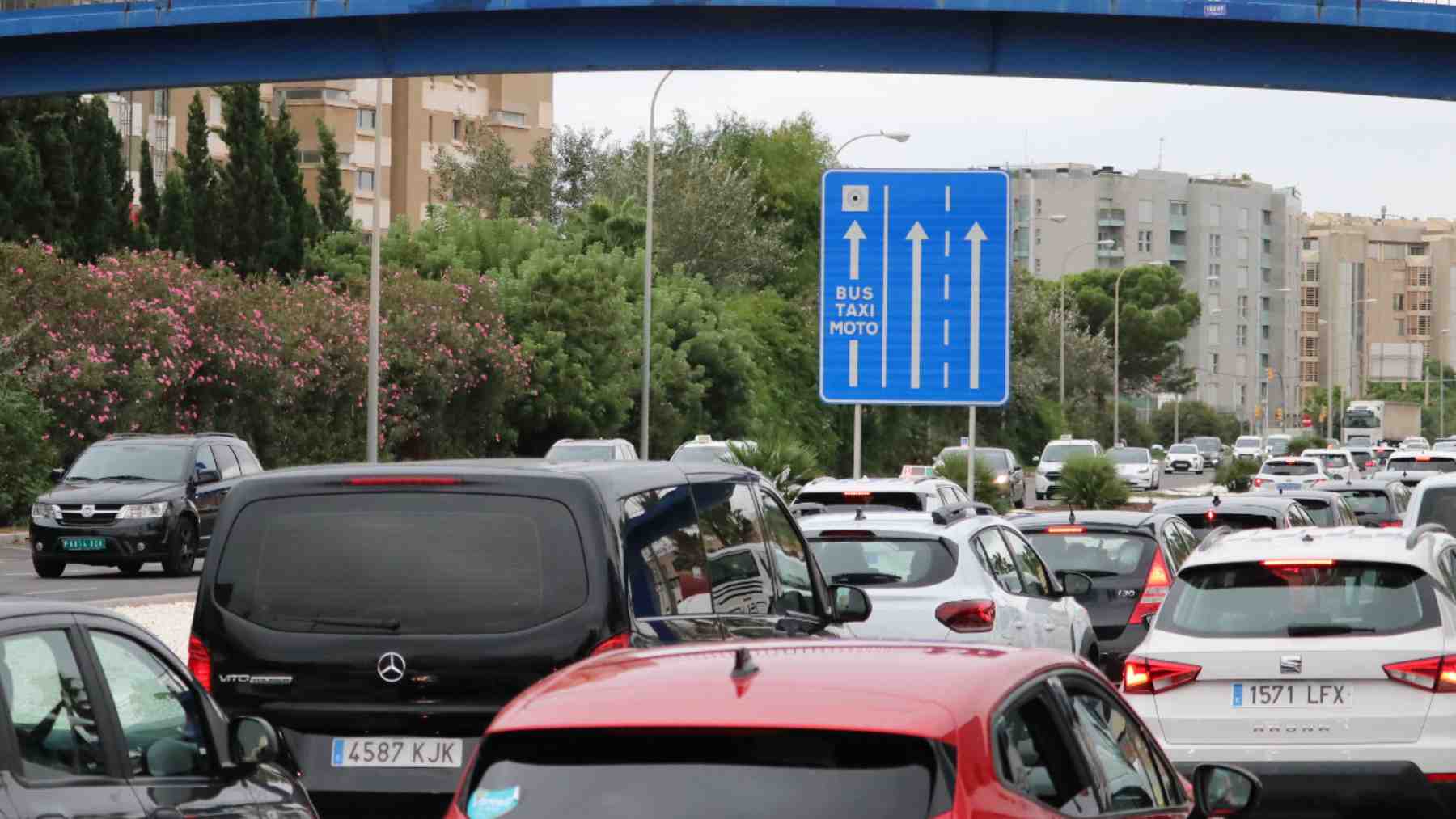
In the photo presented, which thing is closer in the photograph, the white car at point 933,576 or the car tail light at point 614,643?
the car tail light at point 614,643

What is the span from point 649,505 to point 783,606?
1.41 m

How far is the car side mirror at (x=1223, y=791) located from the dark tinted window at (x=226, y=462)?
25546mm

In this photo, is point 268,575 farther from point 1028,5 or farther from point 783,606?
point 1028,5

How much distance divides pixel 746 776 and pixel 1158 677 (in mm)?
6041

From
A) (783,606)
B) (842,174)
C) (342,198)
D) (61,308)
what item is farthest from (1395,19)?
(342,198)

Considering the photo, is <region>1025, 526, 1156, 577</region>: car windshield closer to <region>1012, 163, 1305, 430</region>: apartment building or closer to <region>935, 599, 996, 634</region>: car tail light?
<region>935, 599, 996, 634</region>: car tail light

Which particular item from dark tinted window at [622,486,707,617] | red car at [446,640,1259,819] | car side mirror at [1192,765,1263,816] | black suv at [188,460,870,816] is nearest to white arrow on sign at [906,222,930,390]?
dark tinted window at [622,486,707,617]

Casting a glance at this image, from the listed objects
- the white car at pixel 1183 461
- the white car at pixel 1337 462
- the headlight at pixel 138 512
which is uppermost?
the headlight at pixel 138 512

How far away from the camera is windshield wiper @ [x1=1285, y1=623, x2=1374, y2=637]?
33.7 feet

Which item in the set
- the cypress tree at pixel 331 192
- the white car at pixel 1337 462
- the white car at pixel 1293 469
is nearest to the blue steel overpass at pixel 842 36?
the white car at pixel 1293 469

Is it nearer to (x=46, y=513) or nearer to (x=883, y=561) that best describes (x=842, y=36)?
(x=46, y=513)

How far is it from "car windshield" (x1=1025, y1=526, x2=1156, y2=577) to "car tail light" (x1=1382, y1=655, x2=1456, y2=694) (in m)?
7.63

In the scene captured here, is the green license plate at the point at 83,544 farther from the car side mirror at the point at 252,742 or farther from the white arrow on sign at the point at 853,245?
the car side mirror at the point at 252,742

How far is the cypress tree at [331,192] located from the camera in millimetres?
74688
